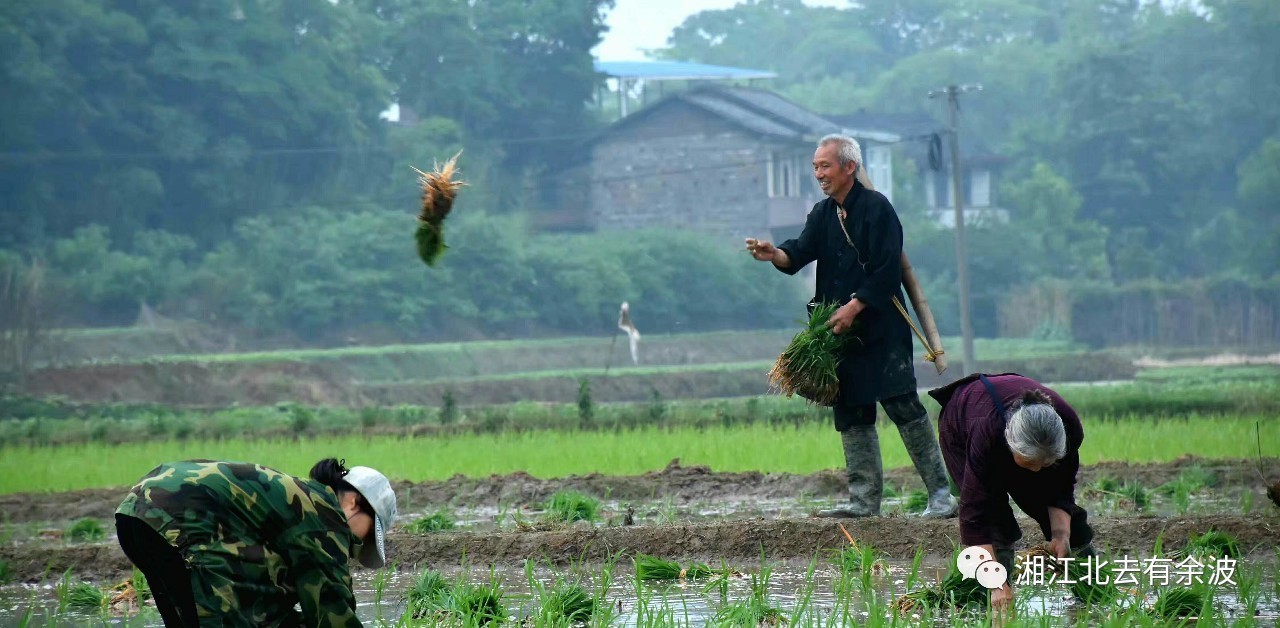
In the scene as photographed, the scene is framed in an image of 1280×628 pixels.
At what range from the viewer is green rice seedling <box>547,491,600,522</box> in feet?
24.8

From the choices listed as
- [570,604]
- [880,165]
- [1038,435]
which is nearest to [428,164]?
[880,165]

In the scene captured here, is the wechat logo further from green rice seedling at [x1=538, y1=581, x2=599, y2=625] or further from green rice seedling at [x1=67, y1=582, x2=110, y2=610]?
green rice seedling at [x1=67, y1=582, x2=110, y2=610]

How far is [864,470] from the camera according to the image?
6.67m

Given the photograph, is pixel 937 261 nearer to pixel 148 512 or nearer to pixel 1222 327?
pixel 1222 327

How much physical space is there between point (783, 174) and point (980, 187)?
811 centimetres

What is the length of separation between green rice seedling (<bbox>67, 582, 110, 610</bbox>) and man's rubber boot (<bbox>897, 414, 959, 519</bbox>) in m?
3.31

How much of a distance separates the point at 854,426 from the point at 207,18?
99.3ft

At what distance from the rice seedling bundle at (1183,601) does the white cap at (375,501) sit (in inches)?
91.4

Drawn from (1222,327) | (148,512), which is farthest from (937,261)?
(148,512)

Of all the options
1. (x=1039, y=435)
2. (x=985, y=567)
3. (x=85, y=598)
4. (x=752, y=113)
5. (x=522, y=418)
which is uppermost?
(x=752, y=113)

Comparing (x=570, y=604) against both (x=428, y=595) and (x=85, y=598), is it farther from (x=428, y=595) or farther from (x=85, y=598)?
(x=85, y=598)

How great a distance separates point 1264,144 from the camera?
41.4 m

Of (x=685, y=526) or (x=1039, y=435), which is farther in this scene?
(x=685, y=526)

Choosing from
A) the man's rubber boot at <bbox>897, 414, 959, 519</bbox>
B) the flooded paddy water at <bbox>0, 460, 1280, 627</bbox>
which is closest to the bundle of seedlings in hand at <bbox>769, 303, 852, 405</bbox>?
the man's rubber boot at <bbox>897, 414, 959, 519</bbox>
